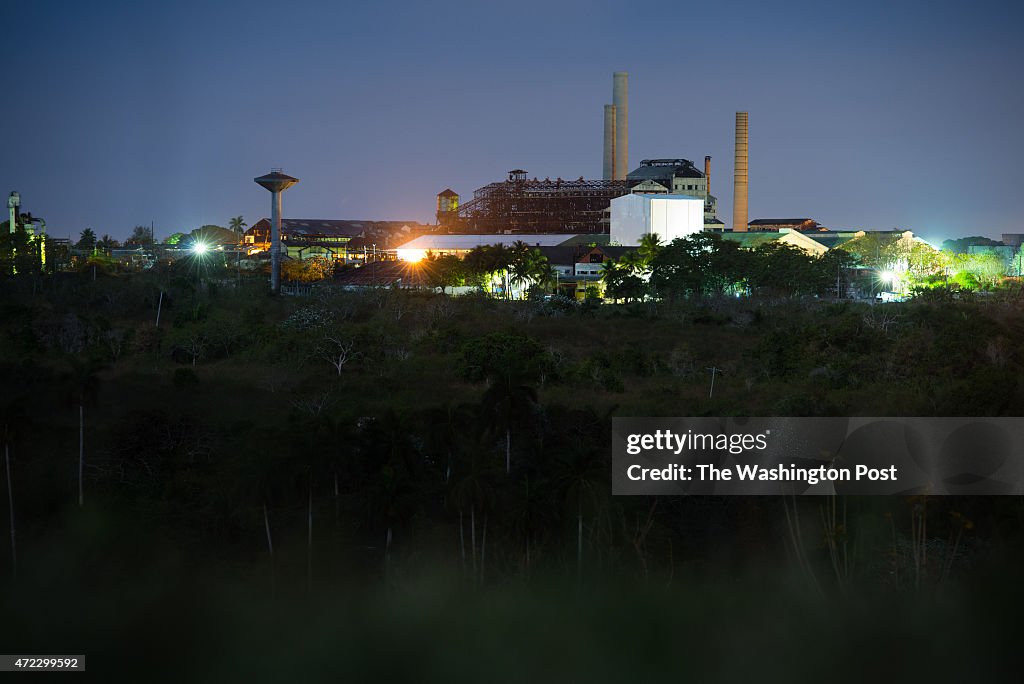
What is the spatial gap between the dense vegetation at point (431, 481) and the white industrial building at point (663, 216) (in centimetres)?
2975

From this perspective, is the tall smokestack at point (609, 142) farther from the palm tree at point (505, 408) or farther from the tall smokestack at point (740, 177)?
the palm tree at point (505, 408)

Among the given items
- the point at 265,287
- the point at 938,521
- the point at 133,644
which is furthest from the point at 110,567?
the point at 265,287

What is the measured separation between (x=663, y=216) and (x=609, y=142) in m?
20.6

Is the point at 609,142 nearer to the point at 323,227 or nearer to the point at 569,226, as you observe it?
the point at 569,226

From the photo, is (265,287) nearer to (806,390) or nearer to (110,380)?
(110,380)

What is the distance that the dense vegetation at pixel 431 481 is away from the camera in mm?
15336

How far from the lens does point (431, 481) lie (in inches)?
788

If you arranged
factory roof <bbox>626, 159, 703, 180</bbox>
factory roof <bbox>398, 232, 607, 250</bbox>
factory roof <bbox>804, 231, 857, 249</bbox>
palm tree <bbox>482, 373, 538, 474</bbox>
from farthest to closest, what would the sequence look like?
factory roof <bbox>626, 159, 703, 180</bbox>, factory roof <bbox>398, 232, 607, 250</bbox>, factory roof <bbox>804, 231, 857, 249</bbox>, palm tree <bbox>482, 373, 538, 474</bbox>

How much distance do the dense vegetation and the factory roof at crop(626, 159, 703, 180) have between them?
53.0 metres

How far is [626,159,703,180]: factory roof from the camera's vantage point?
294 ft

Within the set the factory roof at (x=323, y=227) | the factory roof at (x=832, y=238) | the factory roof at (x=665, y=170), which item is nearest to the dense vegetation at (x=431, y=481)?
the factory roof at (x=832, y=238)

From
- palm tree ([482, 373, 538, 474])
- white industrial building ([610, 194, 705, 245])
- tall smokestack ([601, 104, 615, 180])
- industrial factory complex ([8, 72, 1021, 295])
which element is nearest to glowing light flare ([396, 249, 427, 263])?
industrial factory complex ([8, 72, 1021, 295])

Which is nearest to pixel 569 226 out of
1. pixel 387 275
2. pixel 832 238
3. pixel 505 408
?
pixel 832 238

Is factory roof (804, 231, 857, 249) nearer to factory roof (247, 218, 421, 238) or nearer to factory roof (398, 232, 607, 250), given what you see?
factory roof (398, 232, 607, 250)
